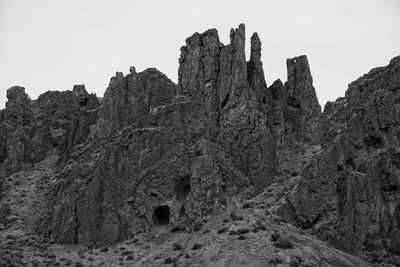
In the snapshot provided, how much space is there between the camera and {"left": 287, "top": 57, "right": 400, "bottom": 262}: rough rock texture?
6084 centimetres

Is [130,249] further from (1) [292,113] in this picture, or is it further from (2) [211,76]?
(1) [292,113]

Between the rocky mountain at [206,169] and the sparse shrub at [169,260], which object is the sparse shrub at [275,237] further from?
the sparse shrub at [169,260]

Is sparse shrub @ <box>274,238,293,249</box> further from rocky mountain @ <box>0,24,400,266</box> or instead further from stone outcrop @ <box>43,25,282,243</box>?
stone outcrop @ <box>43,25,282,243</box>

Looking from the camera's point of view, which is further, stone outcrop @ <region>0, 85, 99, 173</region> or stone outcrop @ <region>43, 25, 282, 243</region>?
stone outcrop @ <region>0, 85, 99, 173</region>

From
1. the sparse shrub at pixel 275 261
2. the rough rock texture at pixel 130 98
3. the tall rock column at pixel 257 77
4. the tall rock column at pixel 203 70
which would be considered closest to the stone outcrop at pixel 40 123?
the rough rock texture at pixel 130 98

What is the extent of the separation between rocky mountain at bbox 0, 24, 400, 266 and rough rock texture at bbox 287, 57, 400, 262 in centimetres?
15

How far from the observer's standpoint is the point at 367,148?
72500 mm

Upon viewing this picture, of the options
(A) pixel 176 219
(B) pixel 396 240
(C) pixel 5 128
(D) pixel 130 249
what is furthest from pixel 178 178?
(C) pixel 5 128

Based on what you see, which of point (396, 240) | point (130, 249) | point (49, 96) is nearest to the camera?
point (396, 240)

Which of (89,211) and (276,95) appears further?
(276,95)

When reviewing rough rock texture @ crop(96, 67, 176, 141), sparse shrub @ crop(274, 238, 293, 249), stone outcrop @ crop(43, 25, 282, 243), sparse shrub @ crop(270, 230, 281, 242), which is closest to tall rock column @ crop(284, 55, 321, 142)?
stone outcrop @ crop(43, 25, 282, 243)

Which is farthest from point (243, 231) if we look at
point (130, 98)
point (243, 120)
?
point (130, 98)

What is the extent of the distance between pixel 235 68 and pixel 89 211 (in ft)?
107

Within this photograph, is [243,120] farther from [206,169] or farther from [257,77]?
[206,169]
